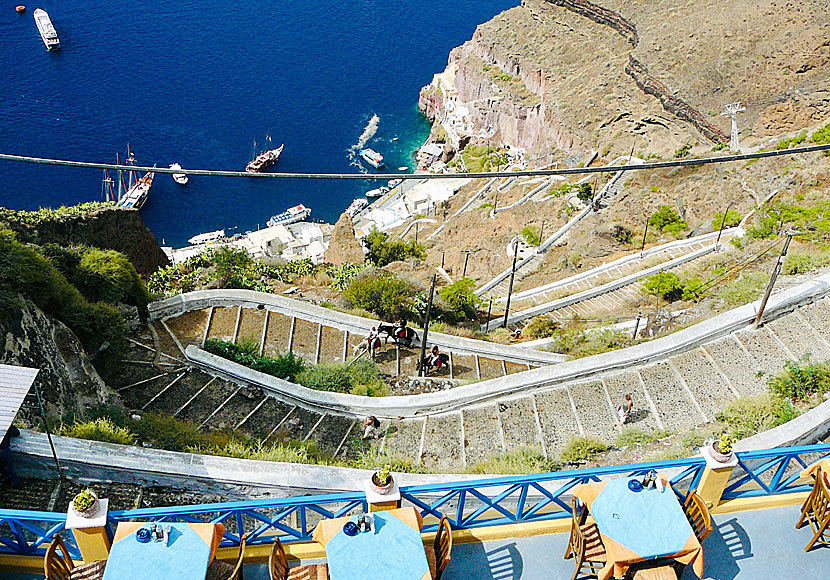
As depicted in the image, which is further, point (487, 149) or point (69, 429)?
point (487, 149)

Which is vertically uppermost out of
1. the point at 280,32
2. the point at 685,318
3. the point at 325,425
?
the point at 280,32

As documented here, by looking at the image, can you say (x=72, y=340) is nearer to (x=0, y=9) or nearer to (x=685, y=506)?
(x=685, y=506)

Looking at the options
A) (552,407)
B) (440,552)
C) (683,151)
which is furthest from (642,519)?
(683,151)

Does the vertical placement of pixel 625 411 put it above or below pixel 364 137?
below

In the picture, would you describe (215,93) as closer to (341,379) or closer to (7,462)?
(341,379)

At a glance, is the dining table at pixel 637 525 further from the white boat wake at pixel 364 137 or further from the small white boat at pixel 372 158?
the small white boat at pixel 372 158

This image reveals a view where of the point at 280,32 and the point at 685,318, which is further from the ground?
the point at 280,32

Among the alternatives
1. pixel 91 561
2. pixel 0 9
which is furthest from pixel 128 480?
pixel 0 9
